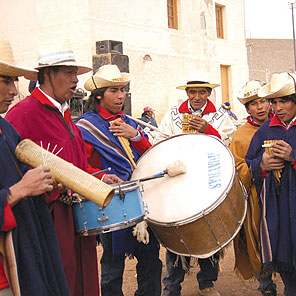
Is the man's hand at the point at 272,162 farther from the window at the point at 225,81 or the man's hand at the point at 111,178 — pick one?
the window at the point at 225,81

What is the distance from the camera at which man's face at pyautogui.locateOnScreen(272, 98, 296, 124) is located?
3.85 metres

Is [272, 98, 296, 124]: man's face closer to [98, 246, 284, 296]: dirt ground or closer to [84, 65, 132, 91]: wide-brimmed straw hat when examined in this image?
[84, 65, 132, 91]: wide-brimmed straw hat

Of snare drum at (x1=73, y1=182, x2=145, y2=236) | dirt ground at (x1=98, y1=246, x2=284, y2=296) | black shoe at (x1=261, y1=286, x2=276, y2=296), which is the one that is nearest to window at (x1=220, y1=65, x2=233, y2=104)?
dirt ground at (x1=98, y1=246, x2=284, y2=296)

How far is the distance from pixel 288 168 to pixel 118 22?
45.7 ft

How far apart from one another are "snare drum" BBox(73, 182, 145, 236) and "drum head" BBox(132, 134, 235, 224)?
714 mm

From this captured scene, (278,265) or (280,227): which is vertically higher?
(280,227)

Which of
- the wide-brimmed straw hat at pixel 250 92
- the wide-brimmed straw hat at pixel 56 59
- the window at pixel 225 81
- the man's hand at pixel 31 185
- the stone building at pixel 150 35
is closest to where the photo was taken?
the man's hand at pixel 31 185

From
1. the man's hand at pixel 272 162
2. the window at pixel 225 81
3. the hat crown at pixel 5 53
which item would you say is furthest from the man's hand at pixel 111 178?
the window at pixel 225 81

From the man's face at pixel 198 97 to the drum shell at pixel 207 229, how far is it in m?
1.40

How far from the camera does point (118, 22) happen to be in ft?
55.2

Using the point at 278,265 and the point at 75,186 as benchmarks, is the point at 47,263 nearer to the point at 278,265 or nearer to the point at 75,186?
the point at 75,186

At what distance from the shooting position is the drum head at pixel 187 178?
142 inches

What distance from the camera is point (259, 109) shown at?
4.60 m

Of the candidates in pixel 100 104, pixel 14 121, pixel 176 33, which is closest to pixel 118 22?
pixel 176 33
